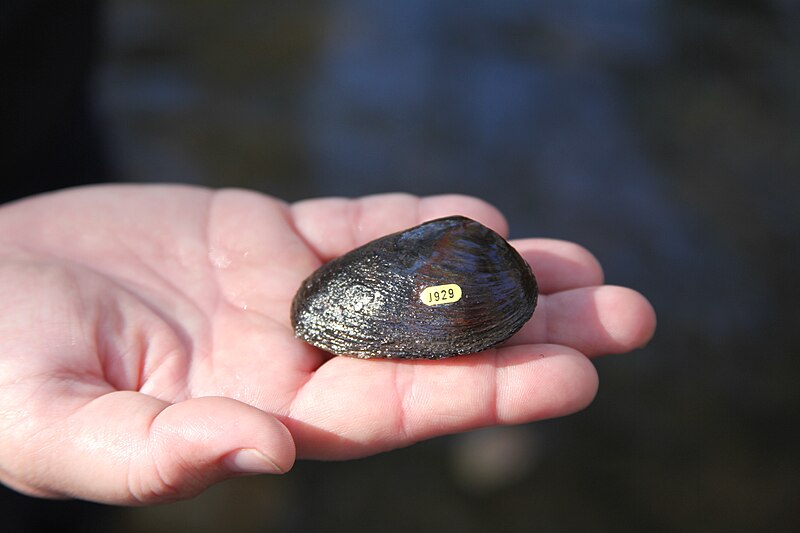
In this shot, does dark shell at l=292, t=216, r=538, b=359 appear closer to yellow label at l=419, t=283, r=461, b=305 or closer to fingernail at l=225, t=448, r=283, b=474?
yellow label at l=419, t=283, r=461, b=305

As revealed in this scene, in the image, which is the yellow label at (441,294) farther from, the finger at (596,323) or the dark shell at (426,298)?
the finger at (596,323)

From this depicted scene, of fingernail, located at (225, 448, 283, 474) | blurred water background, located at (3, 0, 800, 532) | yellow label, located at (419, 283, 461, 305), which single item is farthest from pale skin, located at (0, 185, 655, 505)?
blurred water background, located at (3, 0, 800, 532)

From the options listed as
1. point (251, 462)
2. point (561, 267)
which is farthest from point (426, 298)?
point (251, 462)

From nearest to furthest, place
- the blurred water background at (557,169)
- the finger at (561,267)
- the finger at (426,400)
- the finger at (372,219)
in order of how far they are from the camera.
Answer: the finger at (426,400) < the finger at (561,267) < the finger at (372,219) < the blurred water background at (557,169)

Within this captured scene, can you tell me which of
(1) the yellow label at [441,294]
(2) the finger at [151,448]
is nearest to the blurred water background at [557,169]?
(1) the yellow label at [441,294]

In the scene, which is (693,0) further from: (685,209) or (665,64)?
(685,209)

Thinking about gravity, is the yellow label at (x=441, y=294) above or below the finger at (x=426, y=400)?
above

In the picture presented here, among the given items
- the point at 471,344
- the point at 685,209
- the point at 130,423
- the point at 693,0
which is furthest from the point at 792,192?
the point at 130,423

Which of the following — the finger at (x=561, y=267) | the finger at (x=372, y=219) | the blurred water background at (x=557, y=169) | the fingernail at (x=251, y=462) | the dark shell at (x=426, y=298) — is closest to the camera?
the fingernail at (x=251, y=462)

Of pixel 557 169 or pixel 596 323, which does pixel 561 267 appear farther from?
pixel 557 169
